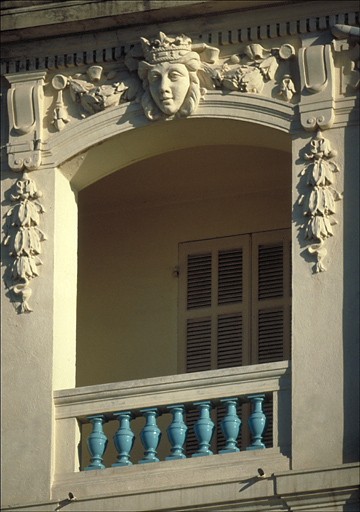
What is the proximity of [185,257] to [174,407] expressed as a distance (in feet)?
10.7

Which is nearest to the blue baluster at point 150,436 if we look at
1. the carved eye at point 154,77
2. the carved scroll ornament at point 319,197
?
the carved scroll ornament at point 319,197

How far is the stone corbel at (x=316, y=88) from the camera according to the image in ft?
48.4

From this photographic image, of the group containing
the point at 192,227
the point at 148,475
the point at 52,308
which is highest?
the point at 192,227

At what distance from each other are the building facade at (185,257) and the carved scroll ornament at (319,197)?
0.05 ft

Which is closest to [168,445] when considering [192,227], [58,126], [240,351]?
[240,351]

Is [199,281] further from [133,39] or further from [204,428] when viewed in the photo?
[204,428]

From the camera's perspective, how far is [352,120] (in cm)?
1470

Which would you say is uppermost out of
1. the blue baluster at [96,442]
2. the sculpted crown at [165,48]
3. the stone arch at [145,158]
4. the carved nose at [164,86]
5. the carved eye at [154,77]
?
the sculpted crown at [165,48]

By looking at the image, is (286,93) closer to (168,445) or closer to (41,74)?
(41,74)

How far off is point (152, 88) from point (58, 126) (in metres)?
0.97

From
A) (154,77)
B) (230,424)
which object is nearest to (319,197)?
(154,77)

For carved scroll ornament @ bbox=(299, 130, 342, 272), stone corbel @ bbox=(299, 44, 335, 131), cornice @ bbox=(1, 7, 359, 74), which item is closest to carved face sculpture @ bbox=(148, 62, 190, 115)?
cornice @ bbox=(1, 7, 359, 74)

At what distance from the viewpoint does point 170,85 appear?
15.2 metres

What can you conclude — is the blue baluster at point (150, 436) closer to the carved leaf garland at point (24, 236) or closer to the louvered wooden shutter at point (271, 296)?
the carved leaf garland at point (24, 236)
